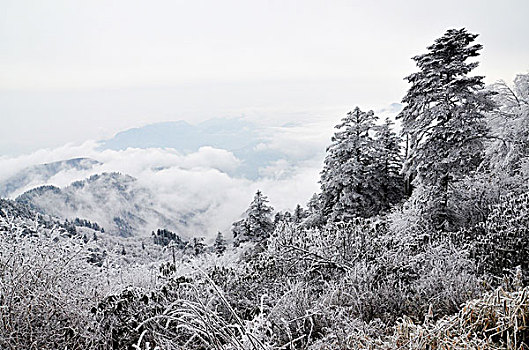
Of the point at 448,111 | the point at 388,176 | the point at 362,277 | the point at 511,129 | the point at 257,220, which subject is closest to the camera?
the point at 362,277

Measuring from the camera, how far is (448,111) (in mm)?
7727

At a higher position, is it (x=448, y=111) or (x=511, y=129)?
(x=448, y=111)

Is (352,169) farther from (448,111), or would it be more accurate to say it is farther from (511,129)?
(448,111)

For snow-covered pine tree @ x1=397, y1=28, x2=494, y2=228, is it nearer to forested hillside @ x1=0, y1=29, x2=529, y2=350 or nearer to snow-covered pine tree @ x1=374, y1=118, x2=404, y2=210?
forested hillside @ x1=0, y1=29, x2=529, y2=350

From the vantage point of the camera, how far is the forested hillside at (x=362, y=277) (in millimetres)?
2721

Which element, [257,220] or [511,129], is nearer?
[511,129]

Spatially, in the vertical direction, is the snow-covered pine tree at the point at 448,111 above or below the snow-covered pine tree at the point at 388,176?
above

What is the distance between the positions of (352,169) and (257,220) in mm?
8382

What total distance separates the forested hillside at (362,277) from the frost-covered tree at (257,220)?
43.8 ft

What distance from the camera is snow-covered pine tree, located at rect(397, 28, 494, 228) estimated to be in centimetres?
773

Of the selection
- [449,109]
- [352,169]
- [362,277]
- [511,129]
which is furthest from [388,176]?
[362,277]

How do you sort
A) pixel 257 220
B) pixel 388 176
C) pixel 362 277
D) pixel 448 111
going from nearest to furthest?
pixel 362 277
pixel 448 111
pixel 388 176
pixel 257 220

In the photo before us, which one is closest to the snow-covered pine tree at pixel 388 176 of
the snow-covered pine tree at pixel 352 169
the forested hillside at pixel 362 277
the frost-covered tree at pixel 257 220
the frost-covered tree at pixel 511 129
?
the snow-covered pine tree at pixel 352 169

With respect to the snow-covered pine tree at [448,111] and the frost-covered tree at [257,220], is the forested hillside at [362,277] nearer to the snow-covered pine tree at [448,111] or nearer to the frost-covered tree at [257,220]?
the snow-covered pine tree at [448,111]
